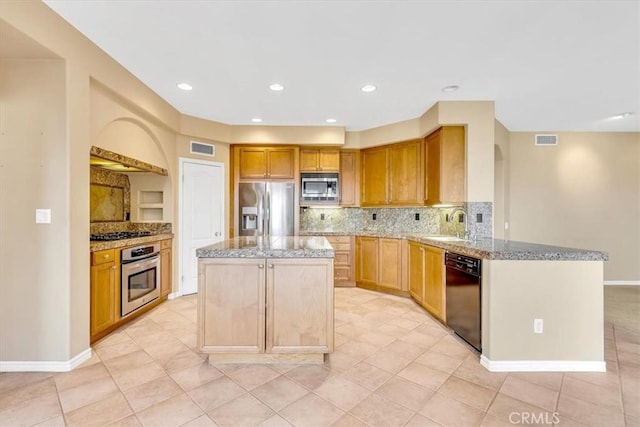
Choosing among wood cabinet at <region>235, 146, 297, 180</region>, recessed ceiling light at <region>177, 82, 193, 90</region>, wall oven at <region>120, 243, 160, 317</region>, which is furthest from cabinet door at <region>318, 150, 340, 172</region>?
wall oven at <region>120, 243, 160, 317</region>

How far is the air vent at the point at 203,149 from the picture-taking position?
4477 mm

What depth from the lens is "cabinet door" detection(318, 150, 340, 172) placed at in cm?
499

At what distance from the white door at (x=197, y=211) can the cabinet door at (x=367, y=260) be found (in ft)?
7.60

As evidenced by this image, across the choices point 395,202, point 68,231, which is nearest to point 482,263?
Result: point 395,202

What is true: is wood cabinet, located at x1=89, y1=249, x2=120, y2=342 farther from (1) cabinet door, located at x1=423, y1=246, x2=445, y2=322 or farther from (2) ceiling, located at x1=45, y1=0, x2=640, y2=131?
(1) cabinet door, located at x1=423, y1=246, x2=445, y2=322

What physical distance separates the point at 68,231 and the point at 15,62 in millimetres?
1379

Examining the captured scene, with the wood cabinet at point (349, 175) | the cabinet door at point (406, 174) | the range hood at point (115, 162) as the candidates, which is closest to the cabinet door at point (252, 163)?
the range hood at point (115, 162)

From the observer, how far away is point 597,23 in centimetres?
217

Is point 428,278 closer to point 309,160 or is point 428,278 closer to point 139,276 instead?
point 309,160

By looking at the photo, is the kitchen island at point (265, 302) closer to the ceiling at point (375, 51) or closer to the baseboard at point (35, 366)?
the baseboard at point (35, 366)

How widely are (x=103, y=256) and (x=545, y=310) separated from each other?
13.1 ft

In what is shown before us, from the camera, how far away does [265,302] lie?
2.38 meters

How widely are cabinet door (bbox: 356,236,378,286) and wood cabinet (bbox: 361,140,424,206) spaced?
2.24 ft

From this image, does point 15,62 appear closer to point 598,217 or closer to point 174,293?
point 174,293
